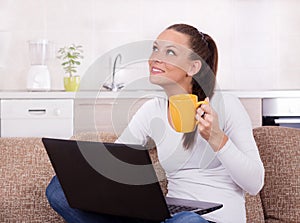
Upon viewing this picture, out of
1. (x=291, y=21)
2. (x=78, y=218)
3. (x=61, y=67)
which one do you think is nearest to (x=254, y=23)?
(x=291, y=21)

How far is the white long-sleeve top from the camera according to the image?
1751mm

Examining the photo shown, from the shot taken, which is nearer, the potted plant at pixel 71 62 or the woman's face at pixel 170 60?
the woman's face at pixel 170 60

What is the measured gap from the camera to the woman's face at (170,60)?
182 centimetres

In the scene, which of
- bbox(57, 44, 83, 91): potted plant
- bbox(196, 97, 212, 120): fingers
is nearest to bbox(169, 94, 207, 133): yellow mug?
bbox(196, 97, 212, 120): fingers

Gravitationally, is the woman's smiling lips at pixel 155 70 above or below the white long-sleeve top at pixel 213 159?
above

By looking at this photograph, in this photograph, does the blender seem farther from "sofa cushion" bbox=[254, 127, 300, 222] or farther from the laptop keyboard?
the laptop keyboard

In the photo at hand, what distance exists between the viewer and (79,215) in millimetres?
1646

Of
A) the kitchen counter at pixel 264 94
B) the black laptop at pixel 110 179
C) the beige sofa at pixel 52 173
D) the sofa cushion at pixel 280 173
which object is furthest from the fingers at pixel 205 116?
the kitchen counter at pixel 264 94

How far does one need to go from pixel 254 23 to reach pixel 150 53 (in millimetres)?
2712

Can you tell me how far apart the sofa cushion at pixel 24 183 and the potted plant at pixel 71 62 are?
209 centimetres

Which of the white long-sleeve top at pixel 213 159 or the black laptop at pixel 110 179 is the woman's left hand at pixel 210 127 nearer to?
the white long-sleeve top at pixel 213 159

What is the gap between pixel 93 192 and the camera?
153 cm

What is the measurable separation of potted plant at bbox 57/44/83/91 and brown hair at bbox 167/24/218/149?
2233mm

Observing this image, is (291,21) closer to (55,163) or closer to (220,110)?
(220,110)
